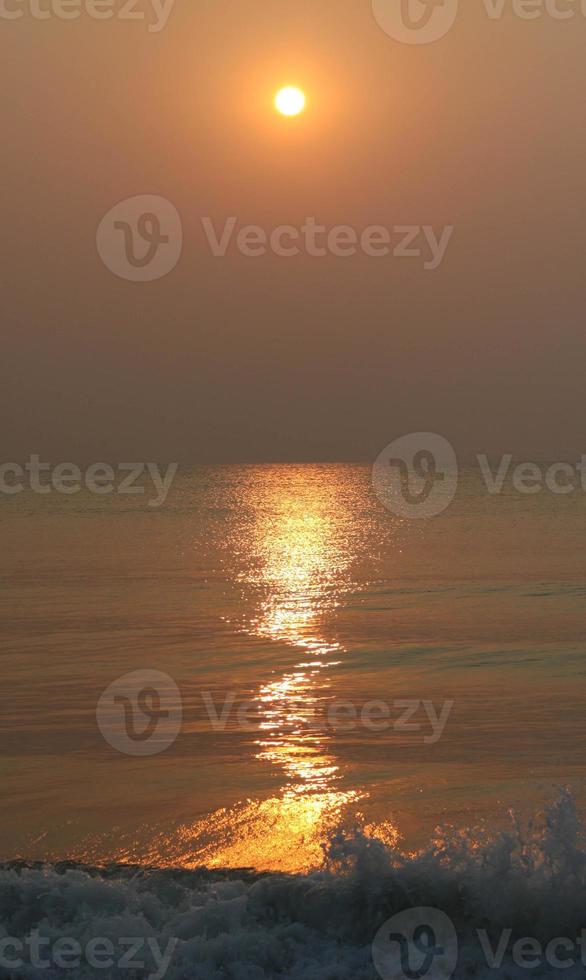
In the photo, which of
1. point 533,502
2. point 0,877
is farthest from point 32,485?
point 0,877

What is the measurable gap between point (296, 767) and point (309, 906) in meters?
2.95

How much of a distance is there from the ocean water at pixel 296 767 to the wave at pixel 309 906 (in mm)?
14

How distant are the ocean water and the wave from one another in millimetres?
14

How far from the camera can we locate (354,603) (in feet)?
68.1

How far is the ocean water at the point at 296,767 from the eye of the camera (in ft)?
22.3

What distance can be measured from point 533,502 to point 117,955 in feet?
171

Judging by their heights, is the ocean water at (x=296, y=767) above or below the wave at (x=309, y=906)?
above

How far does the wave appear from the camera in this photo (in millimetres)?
6434

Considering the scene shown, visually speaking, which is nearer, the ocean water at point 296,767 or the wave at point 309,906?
the wave at point 309,906

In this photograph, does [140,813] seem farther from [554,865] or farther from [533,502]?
[533,502]

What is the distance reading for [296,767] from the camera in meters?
9.79

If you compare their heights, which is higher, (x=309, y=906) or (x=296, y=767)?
(x=296, y=767)

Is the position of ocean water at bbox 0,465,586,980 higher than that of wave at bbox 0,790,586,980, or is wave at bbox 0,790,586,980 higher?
ocean water at bbox 0,465,586,980

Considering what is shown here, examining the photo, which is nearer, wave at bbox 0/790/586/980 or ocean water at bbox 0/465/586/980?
wave at bbox 0/790/586/980
